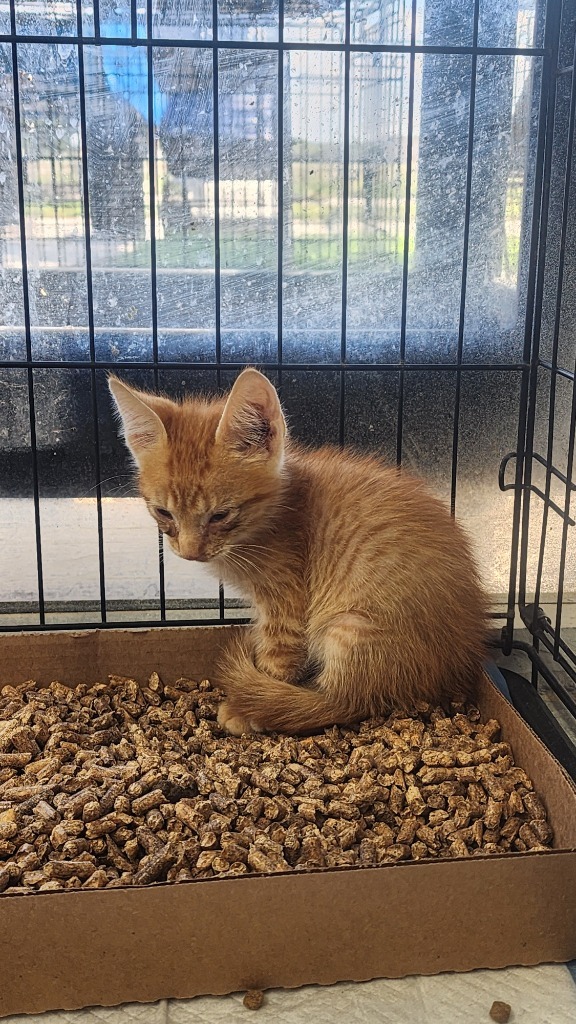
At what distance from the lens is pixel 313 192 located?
2428mm

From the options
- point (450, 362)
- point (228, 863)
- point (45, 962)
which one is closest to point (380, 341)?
point (450, 362)

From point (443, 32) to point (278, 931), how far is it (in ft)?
6.58

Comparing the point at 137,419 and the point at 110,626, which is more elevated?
the point at 137,419

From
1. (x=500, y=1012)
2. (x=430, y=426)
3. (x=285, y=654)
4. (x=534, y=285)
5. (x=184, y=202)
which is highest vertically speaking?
(x=184, y=202)

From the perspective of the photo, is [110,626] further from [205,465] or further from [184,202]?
[184,202]

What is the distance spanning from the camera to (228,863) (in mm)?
1506

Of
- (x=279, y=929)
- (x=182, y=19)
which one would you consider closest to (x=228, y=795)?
(x=279, y=929)

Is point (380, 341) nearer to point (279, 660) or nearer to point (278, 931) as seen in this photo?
point (279, 660)

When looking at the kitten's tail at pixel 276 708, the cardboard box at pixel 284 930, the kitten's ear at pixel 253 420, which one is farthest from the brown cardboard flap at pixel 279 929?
the kitten's ear at pixel 253 420

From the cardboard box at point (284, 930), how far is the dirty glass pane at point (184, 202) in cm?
152

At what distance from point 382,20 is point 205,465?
3.93ft

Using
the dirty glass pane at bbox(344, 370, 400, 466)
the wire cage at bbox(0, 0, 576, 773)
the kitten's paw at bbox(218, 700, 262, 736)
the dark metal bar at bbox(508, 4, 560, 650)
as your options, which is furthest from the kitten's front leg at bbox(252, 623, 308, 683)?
the dirty glass pane at bbox(344, 370, 400, 466)

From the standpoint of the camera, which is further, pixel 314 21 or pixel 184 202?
pixel 184 202

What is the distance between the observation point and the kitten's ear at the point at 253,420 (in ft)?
5.76
